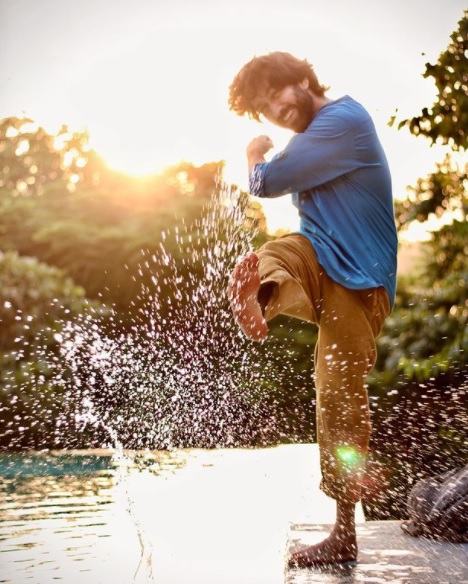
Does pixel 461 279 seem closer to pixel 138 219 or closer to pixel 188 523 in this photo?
pixel 188 523

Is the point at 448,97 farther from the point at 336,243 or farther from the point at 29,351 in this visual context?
the point at 29,351

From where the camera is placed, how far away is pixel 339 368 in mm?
2922

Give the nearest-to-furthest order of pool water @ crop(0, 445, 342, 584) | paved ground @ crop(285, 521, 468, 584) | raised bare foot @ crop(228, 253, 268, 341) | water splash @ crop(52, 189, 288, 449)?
raised bare foot @ crop(228, 253, 268, 341), paved ground @ crop(285, 521, 468, 584), pool water @ crop(0, 445, 342, 584), water splash @ crop(52, 189, 288, 449)

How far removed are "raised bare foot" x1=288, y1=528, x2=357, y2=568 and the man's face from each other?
51.9 inches

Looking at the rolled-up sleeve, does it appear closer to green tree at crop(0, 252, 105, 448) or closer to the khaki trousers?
the khaki trousers

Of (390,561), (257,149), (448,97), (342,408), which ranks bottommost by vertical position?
(390,561)

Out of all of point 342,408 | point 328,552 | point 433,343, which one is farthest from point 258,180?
point 433,343

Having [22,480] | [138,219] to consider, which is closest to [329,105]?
[22,480]

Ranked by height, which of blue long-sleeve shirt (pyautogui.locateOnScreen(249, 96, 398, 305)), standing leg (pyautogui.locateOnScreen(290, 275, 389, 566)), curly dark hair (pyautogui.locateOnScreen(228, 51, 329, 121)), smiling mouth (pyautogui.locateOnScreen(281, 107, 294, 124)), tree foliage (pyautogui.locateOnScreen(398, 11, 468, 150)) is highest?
tree foliage (pyautogui.locateOnScreen(398, 11, 468, 150))

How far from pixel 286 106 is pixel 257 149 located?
0.56 feet

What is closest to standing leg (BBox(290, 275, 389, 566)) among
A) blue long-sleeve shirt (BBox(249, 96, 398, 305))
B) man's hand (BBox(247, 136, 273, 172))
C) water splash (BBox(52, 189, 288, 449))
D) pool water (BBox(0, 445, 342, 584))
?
blue long-sleeve shirt (BBox(249, 96, 398, 305))

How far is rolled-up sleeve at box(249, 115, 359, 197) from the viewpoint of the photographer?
280 cm

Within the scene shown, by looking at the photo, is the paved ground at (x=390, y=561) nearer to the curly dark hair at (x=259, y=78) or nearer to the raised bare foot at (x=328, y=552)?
the raised bare foot at (x=328, y=552)

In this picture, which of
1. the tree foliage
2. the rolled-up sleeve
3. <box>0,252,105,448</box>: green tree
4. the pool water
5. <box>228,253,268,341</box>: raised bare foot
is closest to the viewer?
<box>228,253,268,341</box>: raised bare foot
